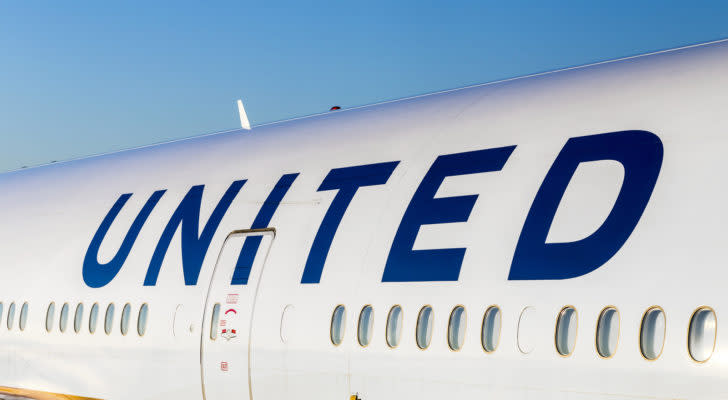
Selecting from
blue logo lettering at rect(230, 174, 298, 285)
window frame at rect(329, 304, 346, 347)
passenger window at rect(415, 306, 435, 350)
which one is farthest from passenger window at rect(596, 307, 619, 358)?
blue logo lettering at rect(230, 174, 298, 285)

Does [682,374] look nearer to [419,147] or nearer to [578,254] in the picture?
[578,254]

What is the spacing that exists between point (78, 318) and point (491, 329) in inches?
258

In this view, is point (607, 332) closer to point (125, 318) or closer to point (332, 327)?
point (332, 327)

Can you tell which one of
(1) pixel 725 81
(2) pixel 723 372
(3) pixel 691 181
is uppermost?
(1) pixel 725 81

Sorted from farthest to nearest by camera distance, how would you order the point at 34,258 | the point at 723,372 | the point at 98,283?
1. the point at 34,258
2. the point at 98,283
3. the point at 723,372

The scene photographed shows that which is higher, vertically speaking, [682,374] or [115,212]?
[115,212]

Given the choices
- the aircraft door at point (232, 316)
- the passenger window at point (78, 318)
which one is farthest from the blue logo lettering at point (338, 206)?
the passenger window at point (78, 318)

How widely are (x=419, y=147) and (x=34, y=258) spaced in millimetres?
6690

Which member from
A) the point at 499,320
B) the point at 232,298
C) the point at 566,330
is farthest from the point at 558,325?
the point at 232,298

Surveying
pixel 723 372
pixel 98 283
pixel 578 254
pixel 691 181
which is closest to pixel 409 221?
pixel 578 254

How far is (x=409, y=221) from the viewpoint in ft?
30.1

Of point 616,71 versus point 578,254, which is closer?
point 578,254

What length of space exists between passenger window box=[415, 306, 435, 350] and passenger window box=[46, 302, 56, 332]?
6.28 meters

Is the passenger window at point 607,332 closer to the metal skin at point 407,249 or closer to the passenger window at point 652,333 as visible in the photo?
the metal skin at point 407,249
